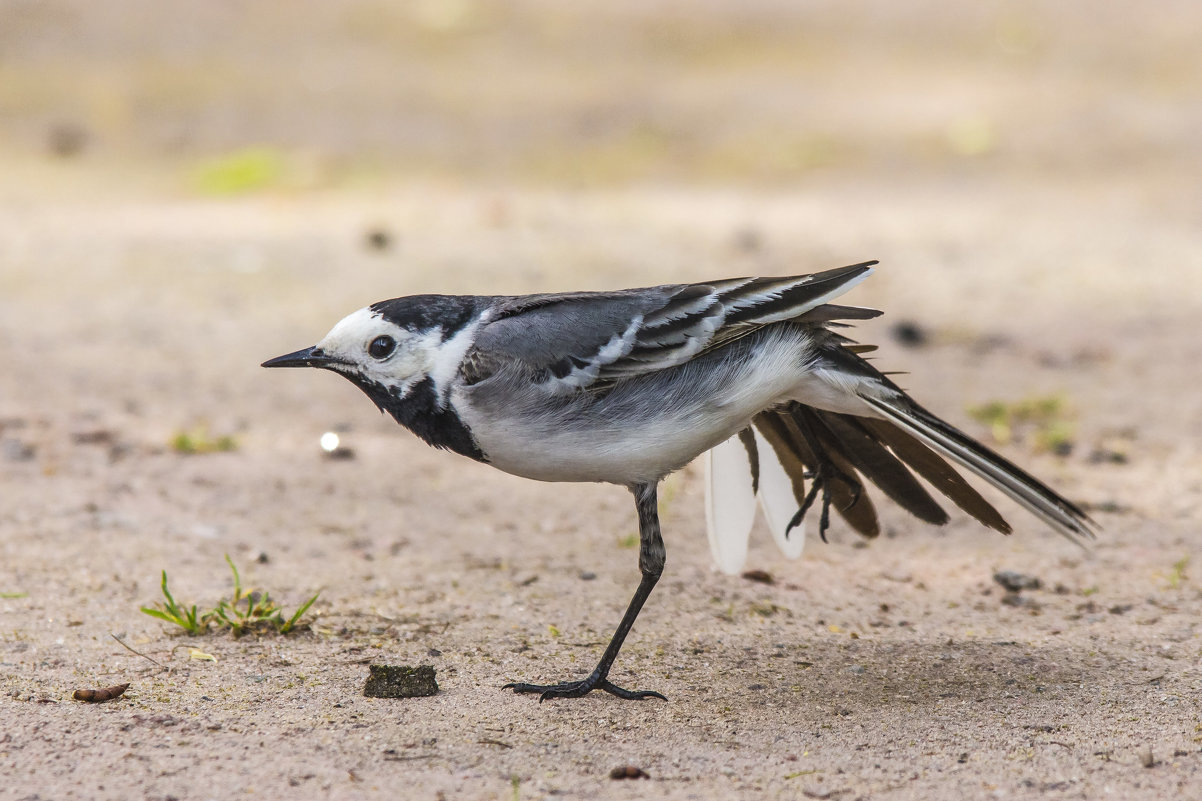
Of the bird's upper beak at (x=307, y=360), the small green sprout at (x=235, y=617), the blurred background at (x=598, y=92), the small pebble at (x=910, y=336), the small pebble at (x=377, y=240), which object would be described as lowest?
the small green sprout at (x=235, y=617)

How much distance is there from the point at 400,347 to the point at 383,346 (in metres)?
0.05

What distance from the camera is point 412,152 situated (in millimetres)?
11148

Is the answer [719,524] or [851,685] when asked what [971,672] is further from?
[719,524]

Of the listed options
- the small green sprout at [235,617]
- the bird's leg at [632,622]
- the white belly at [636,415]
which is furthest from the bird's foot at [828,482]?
the small green sprout at [235,617]

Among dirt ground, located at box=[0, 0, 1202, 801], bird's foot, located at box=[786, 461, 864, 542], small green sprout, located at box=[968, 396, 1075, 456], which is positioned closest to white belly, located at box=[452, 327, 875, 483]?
bird's foot, located at box=[786, 461, 864, 542]

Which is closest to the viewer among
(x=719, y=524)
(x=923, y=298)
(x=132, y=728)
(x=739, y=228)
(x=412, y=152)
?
(x=132, y=728)

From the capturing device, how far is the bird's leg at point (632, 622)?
3734 millimetres

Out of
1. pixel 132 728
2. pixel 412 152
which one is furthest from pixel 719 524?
pixel 412 152

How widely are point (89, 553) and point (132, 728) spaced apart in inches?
58.3

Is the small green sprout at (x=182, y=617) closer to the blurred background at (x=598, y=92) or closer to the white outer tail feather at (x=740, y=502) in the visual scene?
the white outer tail feather at (x=740, y=502)

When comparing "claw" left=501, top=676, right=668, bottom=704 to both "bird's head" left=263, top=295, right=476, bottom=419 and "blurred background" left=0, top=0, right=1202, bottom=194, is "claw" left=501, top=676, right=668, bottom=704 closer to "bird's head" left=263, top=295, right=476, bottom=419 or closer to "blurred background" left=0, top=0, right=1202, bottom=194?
"bird's head" left=263, top=295, right=476, bottom=419

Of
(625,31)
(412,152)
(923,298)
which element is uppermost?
(625,31)

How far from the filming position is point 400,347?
12.2 ft

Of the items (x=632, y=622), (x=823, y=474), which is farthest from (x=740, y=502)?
(x=632, y=622)
